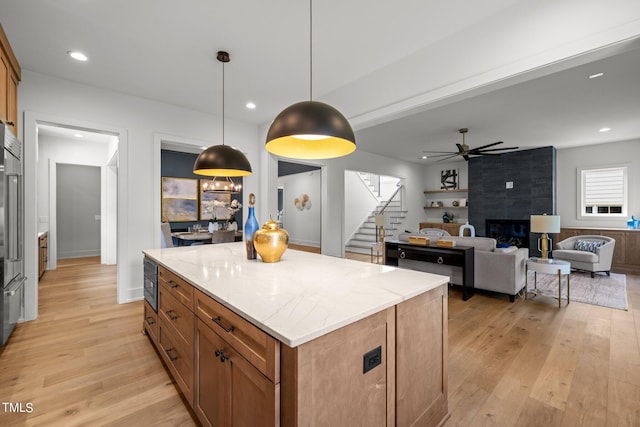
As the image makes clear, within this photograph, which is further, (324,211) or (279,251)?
(324,211)

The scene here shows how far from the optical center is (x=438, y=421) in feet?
5.28

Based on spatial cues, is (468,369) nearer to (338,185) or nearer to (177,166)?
(338,185)

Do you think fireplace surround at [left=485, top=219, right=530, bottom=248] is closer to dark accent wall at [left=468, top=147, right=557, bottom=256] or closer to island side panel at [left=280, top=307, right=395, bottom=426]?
dark accent wall at [left=468, top=147, right=557, bottom=256]

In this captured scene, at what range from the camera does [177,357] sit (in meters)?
1.84

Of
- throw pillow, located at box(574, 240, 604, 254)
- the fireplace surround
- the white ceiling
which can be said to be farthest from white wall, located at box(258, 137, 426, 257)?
throw pillow, located at box(574, 240, 604, 254)

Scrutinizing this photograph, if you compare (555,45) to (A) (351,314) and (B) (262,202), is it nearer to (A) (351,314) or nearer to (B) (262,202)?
(A) (351,314)

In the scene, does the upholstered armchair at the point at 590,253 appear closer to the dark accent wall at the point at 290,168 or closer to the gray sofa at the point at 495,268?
the gray sofa at the point at 495,268

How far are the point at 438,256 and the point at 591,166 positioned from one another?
17.4 feet

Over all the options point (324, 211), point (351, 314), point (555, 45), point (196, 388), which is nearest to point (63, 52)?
point (196, 388)

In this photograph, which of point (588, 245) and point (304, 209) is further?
point (304, 209)

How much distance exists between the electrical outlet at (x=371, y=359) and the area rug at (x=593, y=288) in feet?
13.5

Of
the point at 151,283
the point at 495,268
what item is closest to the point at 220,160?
the point at 151,283

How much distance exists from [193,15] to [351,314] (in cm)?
257

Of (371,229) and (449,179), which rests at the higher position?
(449,179)
